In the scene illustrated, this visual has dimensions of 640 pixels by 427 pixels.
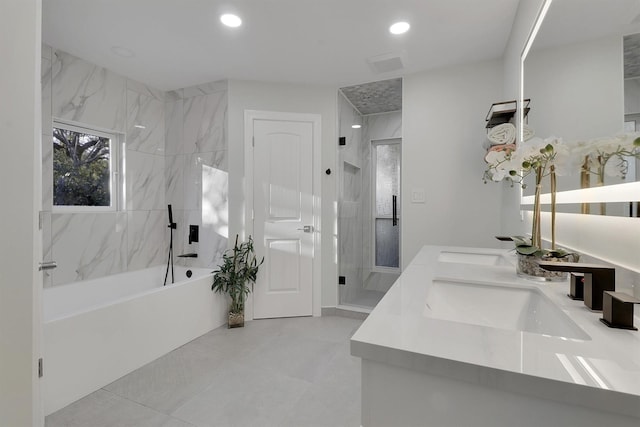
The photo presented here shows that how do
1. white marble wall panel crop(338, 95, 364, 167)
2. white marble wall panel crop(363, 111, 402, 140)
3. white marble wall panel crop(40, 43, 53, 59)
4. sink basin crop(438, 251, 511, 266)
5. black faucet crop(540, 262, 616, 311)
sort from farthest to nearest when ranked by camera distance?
1. white marble wall panel crop(363, 111, 402, 140)
2. white marble wall panel crop(338, 95, 364, 167)
3. white marble wall panel crop(40, 43, 53, 59)
4. sink basin crop(438, 251, 511, 266)
5. black faucet crop(540, 262, 616, 311)

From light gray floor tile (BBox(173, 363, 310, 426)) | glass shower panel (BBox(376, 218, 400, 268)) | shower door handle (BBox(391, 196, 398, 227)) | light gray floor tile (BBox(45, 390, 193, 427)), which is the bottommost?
light gray floor tile (BBox(45, 390, 193, 427))

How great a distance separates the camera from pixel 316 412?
5.44 feet

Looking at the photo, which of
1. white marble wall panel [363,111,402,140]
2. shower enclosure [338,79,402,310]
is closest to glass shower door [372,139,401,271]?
shower enclosure [338,79,402,310]

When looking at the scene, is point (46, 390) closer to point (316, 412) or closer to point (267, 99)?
point (316, 412)

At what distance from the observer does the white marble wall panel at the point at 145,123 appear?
3.08m

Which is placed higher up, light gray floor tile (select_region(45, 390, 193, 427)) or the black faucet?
the black faucet

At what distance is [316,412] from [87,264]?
2443 mm

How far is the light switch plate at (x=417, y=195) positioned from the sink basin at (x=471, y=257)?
3.80 ft

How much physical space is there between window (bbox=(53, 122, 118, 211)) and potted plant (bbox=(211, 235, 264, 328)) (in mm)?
1315

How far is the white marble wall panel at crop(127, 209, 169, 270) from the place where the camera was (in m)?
3.11

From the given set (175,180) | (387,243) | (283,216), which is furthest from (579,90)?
(175,180)

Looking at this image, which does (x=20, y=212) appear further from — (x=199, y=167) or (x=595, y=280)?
(x=199, y=167)

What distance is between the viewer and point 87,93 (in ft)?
8.87

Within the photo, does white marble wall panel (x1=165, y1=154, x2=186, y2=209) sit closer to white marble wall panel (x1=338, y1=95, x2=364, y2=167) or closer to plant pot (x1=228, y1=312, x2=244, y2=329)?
plant pot (x1=228, y1=312, x2=244, y2=329)
